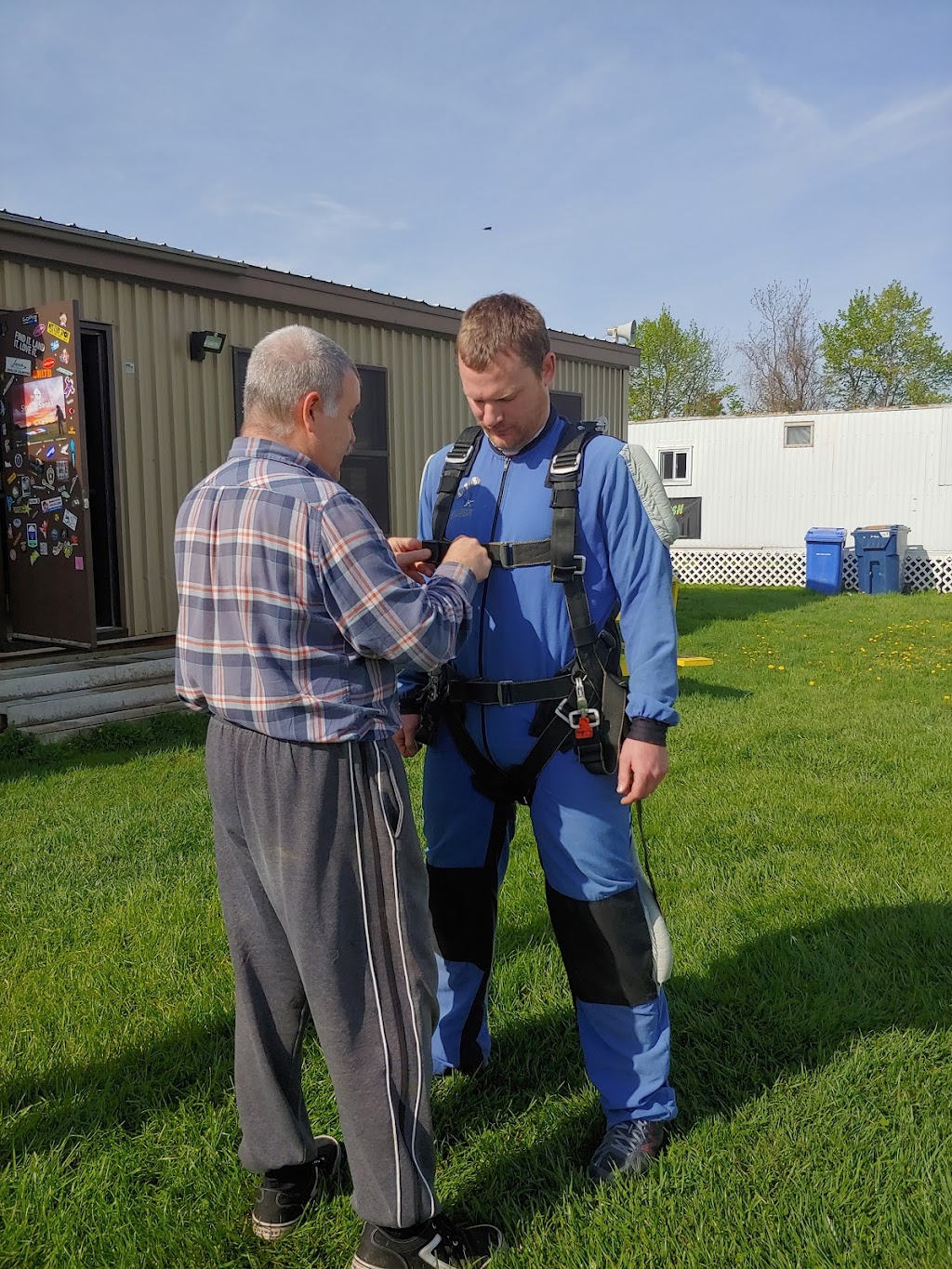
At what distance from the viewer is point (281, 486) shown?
186 cm

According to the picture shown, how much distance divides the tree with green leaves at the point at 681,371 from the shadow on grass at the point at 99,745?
44716 mm

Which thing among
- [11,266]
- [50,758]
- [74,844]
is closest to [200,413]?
[11,266]

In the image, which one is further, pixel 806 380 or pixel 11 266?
pixel 806 380

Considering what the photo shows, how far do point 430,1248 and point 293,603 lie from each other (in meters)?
1.41

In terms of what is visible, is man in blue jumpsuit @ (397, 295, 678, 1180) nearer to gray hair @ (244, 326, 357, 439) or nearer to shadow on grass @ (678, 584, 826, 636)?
gray hair @ (244, 326, 357, 439)

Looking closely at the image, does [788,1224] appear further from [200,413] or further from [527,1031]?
[200,413]

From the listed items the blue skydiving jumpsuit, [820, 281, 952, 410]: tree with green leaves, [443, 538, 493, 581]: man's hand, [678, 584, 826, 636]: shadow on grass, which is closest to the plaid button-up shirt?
[443, 538, 493, 581]: man's hand

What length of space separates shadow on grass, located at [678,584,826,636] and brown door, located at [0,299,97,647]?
25.4 feet

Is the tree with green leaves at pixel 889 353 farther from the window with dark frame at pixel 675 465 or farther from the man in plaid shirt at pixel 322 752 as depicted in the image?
the man in plaid shirt at pixel 322 752

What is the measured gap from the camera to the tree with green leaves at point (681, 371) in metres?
48.4

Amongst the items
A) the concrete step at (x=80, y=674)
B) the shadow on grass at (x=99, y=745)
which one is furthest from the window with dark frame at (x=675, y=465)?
the shadow on grass at (x=99, y=745)

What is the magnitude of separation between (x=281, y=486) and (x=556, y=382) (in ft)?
32.7

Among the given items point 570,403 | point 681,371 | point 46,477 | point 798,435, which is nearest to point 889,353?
point 681,371

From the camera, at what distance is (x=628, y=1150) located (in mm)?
2393
